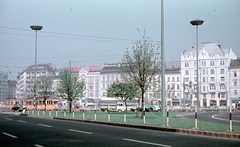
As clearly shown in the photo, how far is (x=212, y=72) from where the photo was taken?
9650 cm

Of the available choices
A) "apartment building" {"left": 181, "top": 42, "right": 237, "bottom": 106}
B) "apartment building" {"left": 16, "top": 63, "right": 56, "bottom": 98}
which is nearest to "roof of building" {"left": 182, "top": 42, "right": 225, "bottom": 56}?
"apartment building" {"left": 181, "top": 42, "right": 237, "bottom": 106}

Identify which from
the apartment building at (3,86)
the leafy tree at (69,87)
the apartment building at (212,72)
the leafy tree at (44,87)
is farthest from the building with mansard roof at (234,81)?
the apartment building at (3,86)

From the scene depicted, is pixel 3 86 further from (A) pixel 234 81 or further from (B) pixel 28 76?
(A) pixel 234 81

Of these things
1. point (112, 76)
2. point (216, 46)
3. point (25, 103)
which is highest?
point (216, 46)

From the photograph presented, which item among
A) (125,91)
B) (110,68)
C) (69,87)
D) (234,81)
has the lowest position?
(125,91)

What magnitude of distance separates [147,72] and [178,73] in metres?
75.3

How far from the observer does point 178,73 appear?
342 ft

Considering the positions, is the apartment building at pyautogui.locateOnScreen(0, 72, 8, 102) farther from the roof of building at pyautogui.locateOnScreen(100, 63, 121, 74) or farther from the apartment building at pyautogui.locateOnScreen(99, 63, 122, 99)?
the roof of building at pyautogui.locateOnScreen(100, 63, 121, 74)

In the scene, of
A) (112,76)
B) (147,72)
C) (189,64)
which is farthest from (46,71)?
(147,72)

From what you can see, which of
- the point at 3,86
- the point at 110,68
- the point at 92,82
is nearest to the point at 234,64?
the point at 110,68

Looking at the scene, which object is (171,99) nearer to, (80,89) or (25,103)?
(25,103)

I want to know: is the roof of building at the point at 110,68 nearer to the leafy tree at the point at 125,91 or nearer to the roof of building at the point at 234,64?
the roof of building at the point at 234,64

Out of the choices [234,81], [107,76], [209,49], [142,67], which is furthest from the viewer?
[107,76]

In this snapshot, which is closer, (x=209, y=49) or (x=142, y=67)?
(x=142, y=67)
